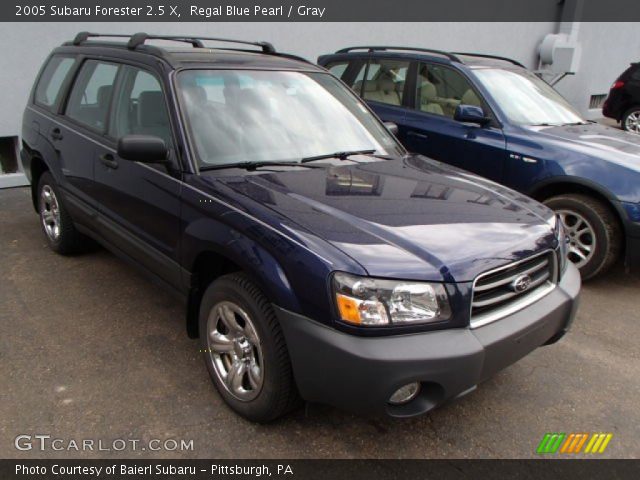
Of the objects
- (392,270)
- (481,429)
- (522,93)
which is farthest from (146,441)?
(522,93)

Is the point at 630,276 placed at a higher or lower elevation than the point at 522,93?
lower

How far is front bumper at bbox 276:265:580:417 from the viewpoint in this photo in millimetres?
2070

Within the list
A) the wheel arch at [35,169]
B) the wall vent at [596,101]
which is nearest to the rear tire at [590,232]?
the wheel arch at [35,169]

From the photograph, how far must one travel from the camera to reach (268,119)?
3156 millimetres

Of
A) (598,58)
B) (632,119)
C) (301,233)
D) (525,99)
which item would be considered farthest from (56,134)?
(598,58)

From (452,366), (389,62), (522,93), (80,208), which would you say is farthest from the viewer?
(389,62)

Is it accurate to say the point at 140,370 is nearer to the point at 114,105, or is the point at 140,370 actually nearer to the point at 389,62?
the point at 114,105

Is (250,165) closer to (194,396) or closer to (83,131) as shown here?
(194,396)

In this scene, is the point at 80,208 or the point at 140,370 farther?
the point at 80,208

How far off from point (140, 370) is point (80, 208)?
60.2 inches

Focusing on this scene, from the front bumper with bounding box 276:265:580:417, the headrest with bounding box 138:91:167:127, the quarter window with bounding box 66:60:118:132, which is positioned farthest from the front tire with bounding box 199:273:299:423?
the quarter window with bounding box 66:60:118:132

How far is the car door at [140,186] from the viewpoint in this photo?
2.97 meters
